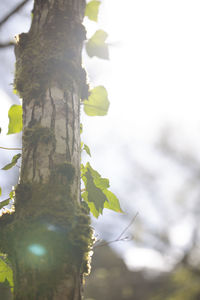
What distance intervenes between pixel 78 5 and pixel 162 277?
32.3ft

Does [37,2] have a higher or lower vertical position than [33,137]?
higher

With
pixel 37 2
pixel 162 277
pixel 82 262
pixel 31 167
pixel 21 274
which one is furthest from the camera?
pixel 162 277

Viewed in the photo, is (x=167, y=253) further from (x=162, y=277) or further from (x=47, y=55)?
(x=47, y=55)

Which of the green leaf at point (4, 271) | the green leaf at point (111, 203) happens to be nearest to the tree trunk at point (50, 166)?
the green leaf at point (111, 203)

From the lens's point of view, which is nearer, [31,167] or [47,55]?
[31,167]

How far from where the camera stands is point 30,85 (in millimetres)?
1363

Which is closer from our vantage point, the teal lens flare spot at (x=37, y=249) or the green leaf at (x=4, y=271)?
the teal lens flare spot at (x=37, y=249)

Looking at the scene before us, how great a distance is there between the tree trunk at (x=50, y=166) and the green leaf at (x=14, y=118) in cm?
21

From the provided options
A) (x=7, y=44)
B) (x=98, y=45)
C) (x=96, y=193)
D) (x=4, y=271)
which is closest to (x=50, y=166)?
(x=96, y=193)

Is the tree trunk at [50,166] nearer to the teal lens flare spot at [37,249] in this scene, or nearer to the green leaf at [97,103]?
the teal lens flare spot at [37,249]

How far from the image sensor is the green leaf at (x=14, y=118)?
1647 mm

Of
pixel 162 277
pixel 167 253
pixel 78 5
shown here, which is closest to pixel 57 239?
pixel 78 5

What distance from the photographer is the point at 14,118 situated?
1661mm

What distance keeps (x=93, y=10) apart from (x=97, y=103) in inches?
32.4
